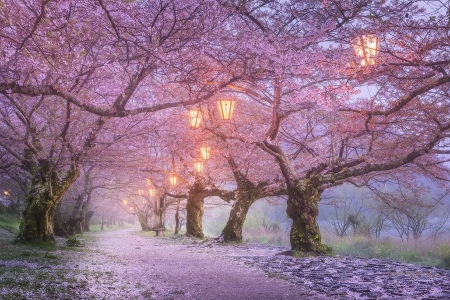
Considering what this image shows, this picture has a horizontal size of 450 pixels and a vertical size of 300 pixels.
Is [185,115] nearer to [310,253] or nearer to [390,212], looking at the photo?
[310,253]

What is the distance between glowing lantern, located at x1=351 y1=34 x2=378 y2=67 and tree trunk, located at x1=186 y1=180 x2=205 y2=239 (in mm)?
15306

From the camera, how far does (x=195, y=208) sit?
882 inches

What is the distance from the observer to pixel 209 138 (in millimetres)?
16750

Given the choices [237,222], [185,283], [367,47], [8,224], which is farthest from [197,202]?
[367,47]

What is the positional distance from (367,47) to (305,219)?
→ 676 centimetres

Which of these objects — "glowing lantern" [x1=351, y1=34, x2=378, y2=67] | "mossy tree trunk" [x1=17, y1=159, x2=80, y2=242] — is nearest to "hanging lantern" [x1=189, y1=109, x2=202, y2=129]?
"glowing lantern" [x1=351, y1=34, x2=378, y2=67]

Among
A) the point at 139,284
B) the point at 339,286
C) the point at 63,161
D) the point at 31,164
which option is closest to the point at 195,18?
the point at 139,284

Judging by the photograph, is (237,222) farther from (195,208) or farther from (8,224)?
(8,224)

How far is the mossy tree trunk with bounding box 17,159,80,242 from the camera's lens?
41.7 feet

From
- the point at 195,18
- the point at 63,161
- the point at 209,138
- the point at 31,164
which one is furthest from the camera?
the point at 209,138

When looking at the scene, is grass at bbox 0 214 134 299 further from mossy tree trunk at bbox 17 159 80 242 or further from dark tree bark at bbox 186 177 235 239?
dark tree bark at bbox 186 177 235 239

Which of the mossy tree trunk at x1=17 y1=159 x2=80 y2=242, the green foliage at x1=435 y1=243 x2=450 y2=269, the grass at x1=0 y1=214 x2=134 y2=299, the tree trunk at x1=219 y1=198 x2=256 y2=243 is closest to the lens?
the grass at x1=0 y1=214 x2=134 y2=299

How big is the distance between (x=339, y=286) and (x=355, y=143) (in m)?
11.9

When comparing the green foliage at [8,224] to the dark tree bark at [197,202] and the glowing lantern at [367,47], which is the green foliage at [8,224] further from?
the glowing lantern at [367,47]
